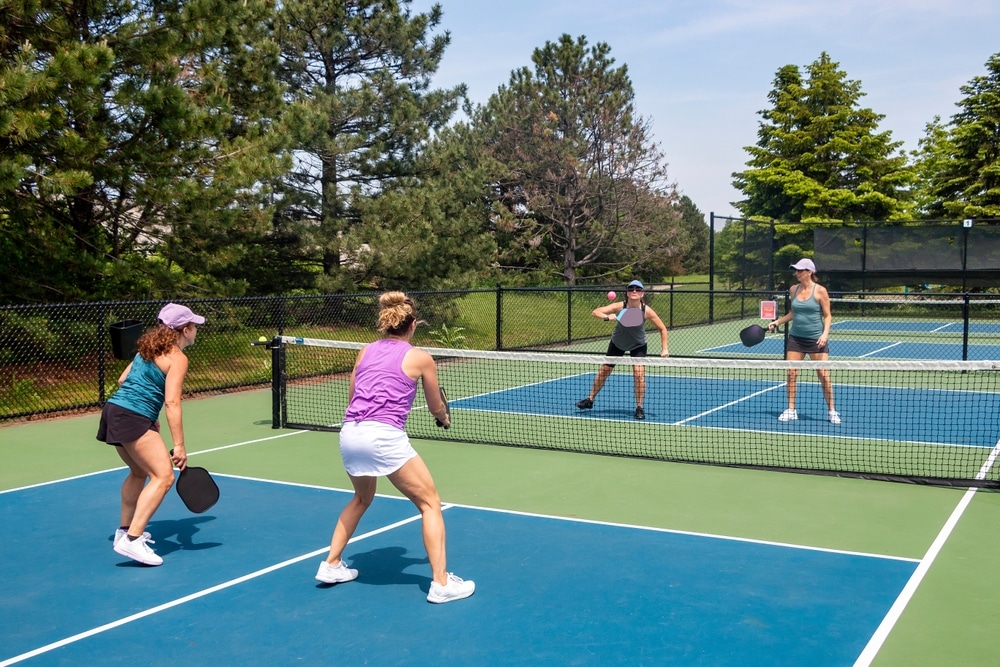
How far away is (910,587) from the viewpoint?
5.70 m

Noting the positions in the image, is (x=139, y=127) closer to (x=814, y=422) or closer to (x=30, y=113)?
(x=30, y=113)

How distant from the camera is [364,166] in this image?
2159 centimetres

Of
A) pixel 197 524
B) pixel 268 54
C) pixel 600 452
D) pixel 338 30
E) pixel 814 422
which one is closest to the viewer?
pixel 197 524

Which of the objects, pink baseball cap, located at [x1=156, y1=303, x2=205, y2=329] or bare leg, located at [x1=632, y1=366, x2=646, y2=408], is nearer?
pink baseball cap, located at [x1=156, y1=303, x2=205, y2=329]

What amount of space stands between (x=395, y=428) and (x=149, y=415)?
189 centimetres

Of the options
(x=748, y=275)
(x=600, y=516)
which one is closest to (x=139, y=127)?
(x=600, y=516)

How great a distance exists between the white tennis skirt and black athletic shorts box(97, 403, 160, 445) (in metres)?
1.63

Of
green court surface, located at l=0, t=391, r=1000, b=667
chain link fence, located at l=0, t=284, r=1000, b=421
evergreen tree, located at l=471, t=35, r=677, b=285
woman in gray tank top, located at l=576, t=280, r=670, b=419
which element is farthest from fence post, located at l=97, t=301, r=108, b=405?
evergreen tree, located at l=471, t=35, r=677, b=285

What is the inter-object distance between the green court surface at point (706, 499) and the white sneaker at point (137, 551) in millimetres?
242

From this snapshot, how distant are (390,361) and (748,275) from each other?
25.9m

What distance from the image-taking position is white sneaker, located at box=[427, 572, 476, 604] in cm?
541

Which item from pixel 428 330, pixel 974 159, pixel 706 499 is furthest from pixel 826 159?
pixel 706 499

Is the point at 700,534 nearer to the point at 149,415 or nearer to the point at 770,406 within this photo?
the point at 149,415

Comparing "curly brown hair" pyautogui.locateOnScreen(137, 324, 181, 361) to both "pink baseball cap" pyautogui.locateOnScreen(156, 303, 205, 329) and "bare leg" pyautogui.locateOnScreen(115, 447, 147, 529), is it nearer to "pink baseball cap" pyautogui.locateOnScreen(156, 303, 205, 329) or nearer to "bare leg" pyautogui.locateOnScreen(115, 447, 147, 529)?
"pink baseball cap" pyautogui.locateOnScreen(156, 303, 205, 329)
